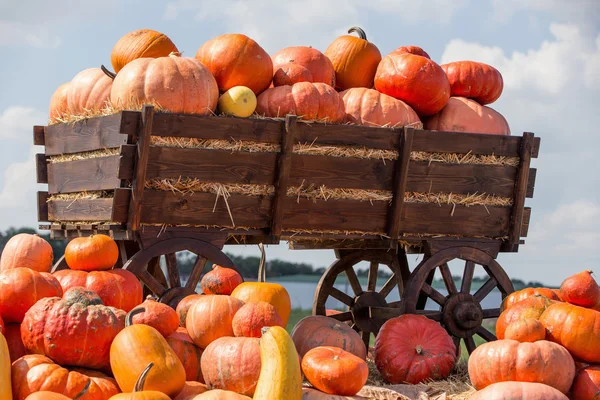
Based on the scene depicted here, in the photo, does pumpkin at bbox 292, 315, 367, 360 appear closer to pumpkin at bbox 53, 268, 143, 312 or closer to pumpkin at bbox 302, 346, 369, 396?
pumpkin at bbox 302, 346, 369, 396

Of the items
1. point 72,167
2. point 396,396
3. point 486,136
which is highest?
point 486,136

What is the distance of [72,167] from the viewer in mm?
6270

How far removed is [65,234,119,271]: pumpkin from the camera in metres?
4.89

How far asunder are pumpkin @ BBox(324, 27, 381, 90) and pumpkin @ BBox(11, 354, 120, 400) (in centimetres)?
420

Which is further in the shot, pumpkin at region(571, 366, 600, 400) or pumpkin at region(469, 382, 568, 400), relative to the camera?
pumpkin at region(571, 366, 600, 400)

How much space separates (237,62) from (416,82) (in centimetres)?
154

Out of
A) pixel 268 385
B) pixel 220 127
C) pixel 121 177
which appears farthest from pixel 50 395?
pixel 220 127

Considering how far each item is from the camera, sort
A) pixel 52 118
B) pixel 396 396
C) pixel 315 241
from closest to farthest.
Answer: pixel 396 396, pixel 52 118, pixel 315 241

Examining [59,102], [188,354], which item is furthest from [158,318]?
[59,102]

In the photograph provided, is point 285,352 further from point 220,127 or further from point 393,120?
point 393,120

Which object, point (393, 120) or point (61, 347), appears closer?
point (61, 347)

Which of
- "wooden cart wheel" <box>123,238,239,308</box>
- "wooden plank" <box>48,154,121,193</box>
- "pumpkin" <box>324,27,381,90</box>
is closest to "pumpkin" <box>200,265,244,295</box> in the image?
"wooden cart wheel" <box>123,238,239,308</box>

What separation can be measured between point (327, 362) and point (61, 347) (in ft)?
4.27

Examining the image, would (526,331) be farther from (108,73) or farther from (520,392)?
Answer: (108,73)
